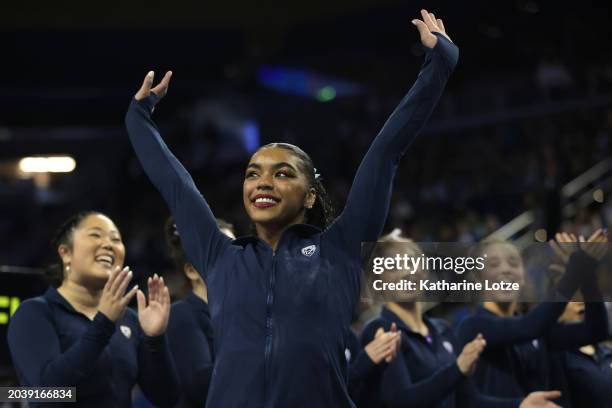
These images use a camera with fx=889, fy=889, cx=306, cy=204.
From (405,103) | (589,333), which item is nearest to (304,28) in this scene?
(589,333)

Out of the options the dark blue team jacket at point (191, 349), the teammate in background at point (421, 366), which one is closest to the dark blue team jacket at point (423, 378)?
the teammate in background at point (421, 366)

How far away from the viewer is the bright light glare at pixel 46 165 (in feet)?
61.8

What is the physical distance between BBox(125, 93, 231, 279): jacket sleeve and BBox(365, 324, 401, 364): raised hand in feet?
4.30

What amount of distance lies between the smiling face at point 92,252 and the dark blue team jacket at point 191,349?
0.36m

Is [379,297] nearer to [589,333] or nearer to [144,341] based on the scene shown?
[144,341]

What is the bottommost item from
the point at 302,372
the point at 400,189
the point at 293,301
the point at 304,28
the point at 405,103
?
the point at 302,372

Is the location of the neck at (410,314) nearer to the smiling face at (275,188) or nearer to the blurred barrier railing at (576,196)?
the smiling face at (275,188)

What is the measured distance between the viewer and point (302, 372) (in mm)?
2354

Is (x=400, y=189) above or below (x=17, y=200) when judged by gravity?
below

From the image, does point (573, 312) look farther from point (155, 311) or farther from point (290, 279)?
point (290, 279)

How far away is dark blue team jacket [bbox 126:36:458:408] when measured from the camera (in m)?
2.36

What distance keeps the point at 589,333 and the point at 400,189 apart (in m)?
8.38

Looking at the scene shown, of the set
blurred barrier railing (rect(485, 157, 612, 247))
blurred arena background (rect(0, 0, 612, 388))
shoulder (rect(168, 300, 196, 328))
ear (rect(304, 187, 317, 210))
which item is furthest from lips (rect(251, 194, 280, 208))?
blurred arena background (rect(0, 0, 612, 388))

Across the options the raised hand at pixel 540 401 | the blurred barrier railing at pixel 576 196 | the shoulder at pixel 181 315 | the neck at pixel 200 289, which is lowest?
the raised hand at pixel 540 401
